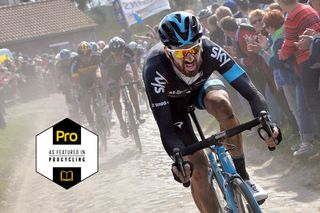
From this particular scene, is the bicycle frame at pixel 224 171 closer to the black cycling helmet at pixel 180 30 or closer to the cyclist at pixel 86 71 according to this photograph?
the black cycling helmet at pixel 180 30

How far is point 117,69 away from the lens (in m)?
13.6

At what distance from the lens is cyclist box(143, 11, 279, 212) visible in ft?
16.9

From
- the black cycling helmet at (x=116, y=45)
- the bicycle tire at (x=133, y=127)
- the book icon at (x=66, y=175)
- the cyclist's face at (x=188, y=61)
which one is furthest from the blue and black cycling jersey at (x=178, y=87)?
the black cycling helmet at (x=116, y=45)

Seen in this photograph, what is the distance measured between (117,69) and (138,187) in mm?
4452

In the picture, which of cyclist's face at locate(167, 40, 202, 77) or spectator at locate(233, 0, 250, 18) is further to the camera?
spectator at locate(233, 0, 250, 18)

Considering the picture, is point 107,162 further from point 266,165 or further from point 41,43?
point 41,43

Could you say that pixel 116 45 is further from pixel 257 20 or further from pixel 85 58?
pixel 257 20

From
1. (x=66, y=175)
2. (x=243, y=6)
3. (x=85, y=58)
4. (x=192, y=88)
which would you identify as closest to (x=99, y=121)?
(x=85, y=58)

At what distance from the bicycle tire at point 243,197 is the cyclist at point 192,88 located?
A: 44 centimetres

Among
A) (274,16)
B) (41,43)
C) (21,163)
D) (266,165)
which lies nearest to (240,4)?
(274,16)

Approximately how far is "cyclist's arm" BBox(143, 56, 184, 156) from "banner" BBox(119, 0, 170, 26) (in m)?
16.2

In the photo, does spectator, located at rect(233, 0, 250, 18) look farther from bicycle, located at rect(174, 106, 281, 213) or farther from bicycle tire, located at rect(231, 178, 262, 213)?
bicycle tire, located at rect(231, 178, 262, 213)

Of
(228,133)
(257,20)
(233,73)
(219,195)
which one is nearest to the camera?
(228,133)

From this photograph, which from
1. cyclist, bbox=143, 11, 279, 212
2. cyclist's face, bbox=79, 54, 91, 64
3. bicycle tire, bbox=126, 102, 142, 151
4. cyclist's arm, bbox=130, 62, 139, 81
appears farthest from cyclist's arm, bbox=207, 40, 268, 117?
cyclist's face, bbox=79, 54, 91, 64
